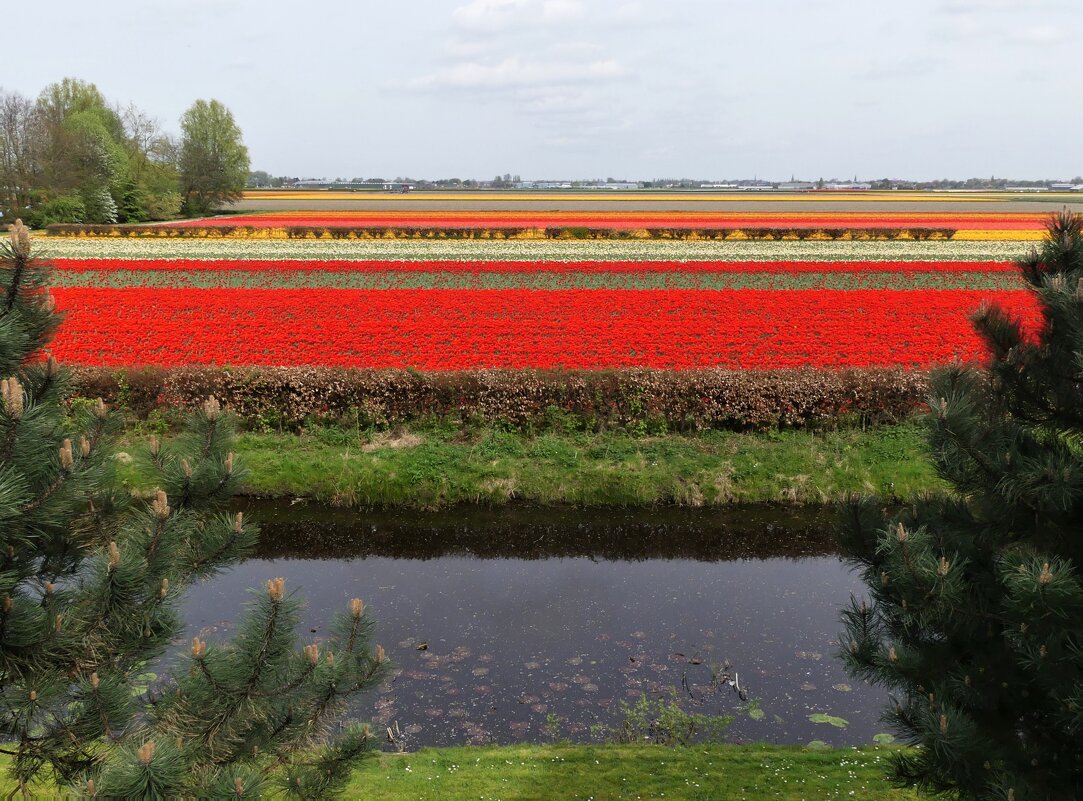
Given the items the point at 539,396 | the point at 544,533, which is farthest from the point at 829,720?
the point at 539,396

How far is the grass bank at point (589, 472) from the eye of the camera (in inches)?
521

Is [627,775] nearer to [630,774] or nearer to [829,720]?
[630,774]

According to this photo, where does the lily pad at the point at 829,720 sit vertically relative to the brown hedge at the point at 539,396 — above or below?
below

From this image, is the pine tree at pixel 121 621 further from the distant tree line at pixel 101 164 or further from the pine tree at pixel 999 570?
the distant tree line at pixel 101 164

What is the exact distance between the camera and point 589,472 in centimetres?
1337

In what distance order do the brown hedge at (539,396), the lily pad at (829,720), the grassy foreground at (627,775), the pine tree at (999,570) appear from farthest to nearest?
the brown hedge at (539,396)
the lily pad at (829,720)
the grassy foreground at (627,775)
the pine tree at (999,570)

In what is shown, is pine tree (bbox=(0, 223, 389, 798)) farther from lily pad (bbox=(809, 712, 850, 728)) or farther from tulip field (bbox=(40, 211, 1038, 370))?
tulip field (bbox=(40, 211, 1038, 370))

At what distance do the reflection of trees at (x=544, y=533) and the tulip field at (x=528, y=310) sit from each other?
347cm

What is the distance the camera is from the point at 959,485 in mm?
3666

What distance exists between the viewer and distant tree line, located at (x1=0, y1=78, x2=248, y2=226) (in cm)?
6575

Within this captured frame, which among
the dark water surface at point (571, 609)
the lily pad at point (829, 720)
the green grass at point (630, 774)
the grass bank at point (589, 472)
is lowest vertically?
the lily pad at point (829, 720)

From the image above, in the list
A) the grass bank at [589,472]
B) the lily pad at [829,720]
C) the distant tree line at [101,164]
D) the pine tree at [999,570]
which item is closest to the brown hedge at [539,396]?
the grass bank at [589,472]

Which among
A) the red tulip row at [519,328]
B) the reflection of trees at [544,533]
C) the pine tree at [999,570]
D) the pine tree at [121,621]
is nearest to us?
the pine tree at [121,621]

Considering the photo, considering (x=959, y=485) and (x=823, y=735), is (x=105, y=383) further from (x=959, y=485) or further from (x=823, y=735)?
(x=959, y=485)
